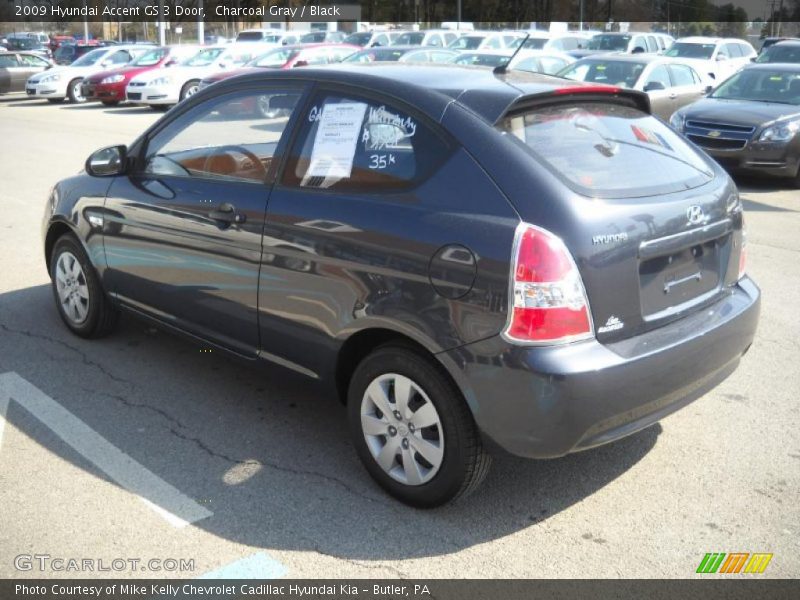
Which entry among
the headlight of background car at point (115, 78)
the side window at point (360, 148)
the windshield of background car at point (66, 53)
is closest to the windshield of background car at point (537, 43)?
the headlight of background car at point (115, 78)

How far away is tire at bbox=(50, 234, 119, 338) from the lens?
5.29m

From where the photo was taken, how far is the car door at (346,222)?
3408mm

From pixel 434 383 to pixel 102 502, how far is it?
151 cm

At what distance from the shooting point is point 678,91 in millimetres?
14508

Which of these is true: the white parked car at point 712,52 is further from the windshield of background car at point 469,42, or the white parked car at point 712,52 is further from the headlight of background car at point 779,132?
the headlight of background car at point 779,132

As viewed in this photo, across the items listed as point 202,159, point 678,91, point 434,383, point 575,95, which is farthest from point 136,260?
point 678,91

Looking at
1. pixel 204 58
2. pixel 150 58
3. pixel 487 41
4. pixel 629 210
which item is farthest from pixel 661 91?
pixel 150 58

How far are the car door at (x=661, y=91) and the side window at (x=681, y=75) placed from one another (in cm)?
21

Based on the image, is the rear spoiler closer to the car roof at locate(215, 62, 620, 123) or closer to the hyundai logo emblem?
the car roof at locate(215, 62, 620, 123)

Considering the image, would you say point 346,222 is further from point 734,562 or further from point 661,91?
point 661,91

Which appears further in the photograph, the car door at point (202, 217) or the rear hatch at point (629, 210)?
the car door at point (202, 217)

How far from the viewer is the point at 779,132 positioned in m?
10.8

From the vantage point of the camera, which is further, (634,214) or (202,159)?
(202,159)

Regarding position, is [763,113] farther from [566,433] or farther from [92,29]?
[92,29]
